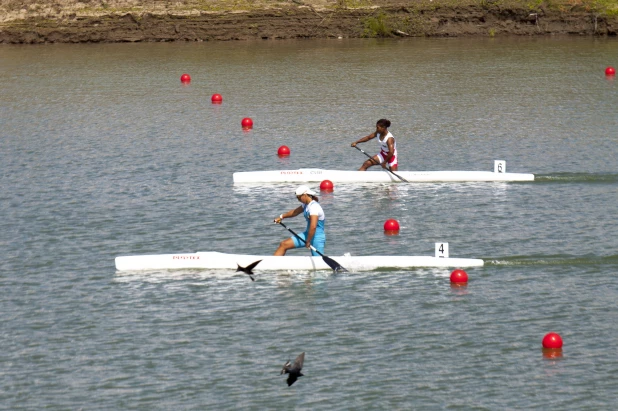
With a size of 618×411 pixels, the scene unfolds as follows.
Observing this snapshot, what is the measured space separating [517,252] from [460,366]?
6147 millimetres

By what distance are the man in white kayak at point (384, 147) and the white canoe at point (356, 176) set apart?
0.32 m

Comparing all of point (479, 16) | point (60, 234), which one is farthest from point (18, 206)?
point (479, 16)

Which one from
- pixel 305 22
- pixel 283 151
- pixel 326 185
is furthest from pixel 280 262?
pixel 305 22

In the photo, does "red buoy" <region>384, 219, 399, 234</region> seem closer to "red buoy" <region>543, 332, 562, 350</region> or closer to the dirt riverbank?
"red buoy" <region>543, 332, 562, 350</region>

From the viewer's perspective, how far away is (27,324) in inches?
710

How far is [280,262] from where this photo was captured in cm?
2053

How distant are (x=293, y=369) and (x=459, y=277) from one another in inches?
206

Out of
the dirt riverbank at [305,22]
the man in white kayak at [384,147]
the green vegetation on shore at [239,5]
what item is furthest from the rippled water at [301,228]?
the green vegetation on shore at [239,5]

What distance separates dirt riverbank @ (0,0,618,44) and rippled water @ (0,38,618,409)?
9972mm

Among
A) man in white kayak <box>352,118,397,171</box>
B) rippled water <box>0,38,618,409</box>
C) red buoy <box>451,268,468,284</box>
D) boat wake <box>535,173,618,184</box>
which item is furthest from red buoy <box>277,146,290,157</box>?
red buoy <box>451,268,468,284</box>

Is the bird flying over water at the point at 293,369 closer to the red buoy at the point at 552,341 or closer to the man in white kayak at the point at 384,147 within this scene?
the red buoy at the point at 552,341

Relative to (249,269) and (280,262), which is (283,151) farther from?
(249,269)

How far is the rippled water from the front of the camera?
15.6 metres

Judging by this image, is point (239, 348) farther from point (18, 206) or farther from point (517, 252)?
point (18, 206)
